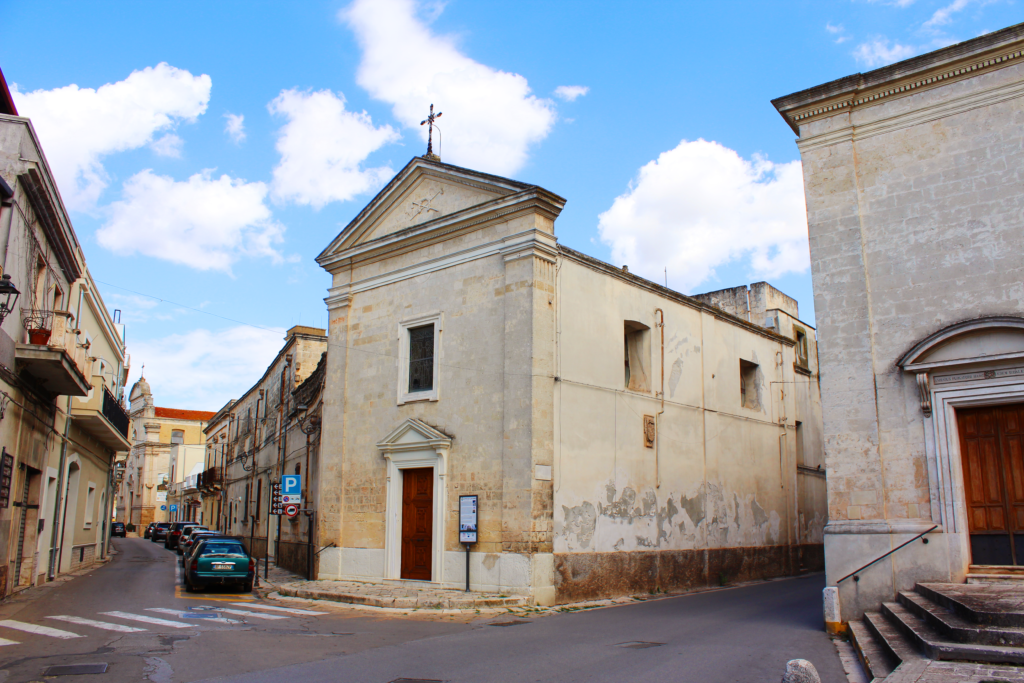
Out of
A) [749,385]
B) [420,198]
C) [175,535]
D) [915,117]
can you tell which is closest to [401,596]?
[420,198]

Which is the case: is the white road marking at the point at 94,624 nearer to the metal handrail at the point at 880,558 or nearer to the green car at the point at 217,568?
the green car at the point at 217,568

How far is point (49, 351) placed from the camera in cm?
1467

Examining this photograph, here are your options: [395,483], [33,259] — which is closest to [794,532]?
[395,483]

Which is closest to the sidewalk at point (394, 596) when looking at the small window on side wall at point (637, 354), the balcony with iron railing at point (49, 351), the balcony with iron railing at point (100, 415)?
the balcony with iron railing at point (49, 351)

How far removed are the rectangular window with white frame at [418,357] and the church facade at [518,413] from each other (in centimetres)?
5

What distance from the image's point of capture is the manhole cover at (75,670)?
24.9 feet

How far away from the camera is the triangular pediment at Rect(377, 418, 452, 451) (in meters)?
16.5

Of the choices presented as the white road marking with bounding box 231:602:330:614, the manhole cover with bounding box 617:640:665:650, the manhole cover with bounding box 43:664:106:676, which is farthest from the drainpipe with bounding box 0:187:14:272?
the manhole cover with bounding box 617:640:665:650

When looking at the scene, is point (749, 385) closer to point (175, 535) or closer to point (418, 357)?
point (418, 357)

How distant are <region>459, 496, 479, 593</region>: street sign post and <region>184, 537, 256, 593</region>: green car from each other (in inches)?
224

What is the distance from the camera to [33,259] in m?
15.2

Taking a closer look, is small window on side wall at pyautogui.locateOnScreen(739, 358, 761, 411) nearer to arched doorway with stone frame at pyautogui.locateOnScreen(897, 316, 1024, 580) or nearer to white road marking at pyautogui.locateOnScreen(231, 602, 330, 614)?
arched doorway with stone frame at pyautogui.locateOnScreen(897, 316, 1024, 580)

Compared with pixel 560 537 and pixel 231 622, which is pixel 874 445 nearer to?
pixel 560 537

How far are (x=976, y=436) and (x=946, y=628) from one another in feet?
13.7
